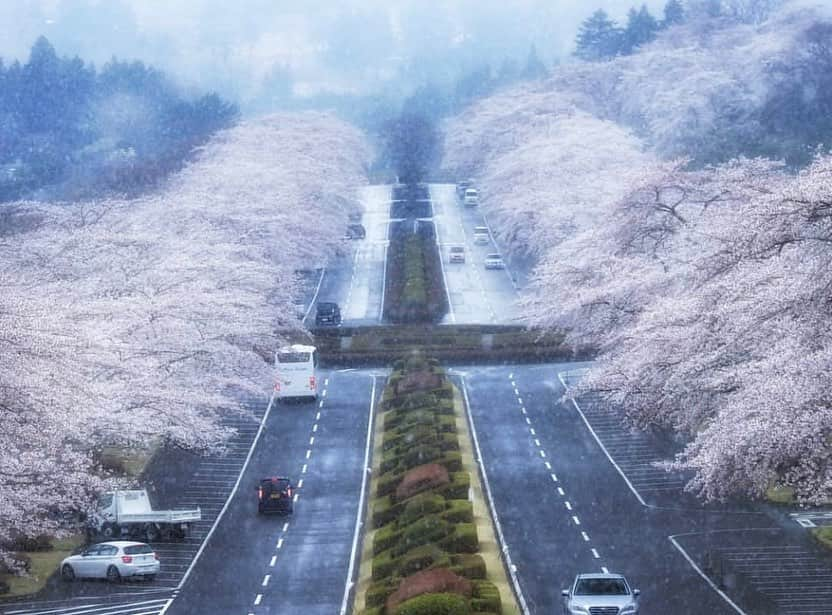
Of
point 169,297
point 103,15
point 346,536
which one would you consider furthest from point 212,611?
point 103,15

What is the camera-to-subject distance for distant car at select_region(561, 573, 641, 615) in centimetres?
2002

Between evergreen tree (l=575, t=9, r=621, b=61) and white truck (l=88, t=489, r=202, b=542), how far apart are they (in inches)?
3726

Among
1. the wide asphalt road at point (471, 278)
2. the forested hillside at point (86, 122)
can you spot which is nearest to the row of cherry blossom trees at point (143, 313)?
the wide asphalt road at point (471, 278)

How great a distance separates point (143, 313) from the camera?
3347 cm

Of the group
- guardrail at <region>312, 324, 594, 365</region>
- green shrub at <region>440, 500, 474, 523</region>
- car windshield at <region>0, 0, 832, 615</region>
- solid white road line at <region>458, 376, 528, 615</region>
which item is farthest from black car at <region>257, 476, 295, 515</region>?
guardrail at <region>312, 324, 594, 365</region>

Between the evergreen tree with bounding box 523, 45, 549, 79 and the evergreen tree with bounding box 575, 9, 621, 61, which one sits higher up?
the evergreen tree with bounding box 575, 9, 621, 61

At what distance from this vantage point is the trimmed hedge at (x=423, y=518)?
2025 centimetres

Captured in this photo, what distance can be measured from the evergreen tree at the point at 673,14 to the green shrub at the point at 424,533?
95.5 m

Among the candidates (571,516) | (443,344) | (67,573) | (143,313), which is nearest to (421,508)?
(571,516)

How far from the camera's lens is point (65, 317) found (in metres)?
27.5

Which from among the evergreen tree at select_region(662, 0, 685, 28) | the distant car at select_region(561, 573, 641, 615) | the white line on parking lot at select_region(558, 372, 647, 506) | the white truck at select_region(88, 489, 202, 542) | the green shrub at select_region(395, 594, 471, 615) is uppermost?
the evergreen tree at select_region(662, 0, 685, 28)

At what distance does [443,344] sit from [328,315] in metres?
6.98

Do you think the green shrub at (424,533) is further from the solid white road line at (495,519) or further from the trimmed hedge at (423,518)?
the solid white road line at (495,519)

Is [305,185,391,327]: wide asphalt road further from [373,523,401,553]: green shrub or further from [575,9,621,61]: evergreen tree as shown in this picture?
[575,9,621,61]: evergreen tree
